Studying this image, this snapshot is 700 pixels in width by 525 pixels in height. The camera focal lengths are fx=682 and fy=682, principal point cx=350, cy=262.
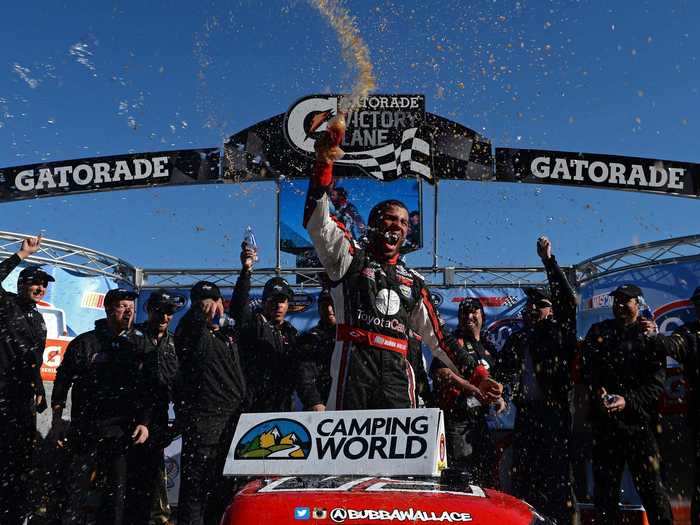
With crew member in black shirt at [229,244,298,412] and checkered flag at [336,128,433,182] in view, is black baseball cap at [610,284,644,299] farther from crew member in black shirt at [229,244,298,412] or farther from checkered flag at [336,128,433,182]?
checkered flag at [336,128,433,182]

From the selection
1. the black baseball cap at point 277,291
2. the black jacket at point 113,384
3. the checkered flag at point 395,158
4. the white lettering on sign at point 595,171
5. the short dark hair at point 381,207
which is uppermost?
the checkered flag at point 395,158

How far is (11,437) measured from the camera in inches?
209

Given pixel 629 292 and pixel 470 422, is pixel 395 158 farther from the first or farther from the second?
pixel 629 292

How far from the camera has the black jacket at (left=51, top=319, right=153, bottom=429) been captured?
4.94m

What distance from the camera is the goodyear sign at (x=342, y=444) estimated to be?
244 centimetres

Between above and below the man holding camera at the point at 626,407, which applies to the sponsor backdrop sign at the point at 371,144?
above

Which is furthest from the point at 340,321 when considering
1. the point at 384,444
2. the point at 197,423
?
the point at 197,423

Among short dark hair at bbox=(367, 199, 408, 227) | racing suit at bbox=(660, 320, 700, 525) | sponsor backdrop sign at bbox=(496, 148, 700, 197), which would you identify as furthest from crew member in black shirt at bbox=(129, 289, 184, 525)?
sponsor backdrop sign at bbox=(496, 148, 700, 197)

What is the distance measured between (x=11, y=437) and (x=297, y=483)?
A: 3.95 metres

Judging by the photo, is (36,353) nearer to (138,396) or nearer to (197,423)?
(138,396)

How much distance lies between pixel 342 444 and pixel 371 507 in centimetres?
49

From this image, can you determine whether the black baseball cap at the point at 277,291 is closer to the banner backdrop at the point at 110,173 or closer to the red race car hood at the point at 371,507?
the red race car hood at the point at 371,507

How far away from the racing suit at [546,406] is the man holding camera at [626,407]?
14.6 inches

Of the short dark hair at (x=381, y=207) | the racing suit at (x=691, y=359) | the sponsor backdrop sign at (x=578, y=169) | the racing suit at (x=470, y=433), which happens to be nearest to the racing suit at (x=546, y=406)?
the racing suit at (x=470, y=433)
